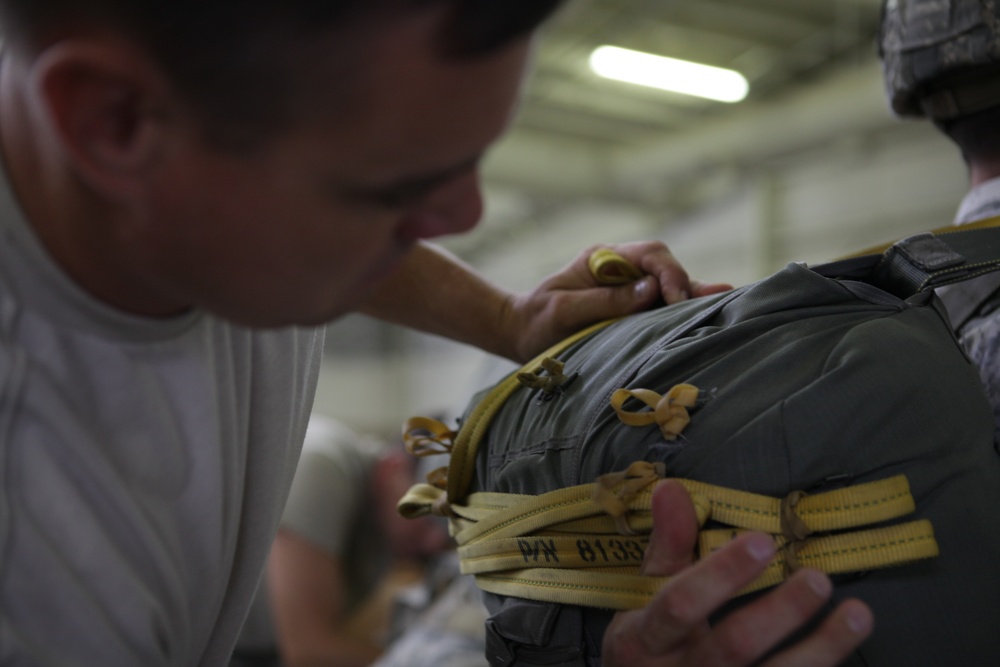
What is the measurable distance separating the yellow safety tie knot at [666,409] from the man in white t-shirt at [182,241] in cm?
7

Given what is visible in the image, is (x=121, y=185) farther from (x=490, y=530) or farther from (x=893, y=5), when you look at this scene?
(x=893, y=5)

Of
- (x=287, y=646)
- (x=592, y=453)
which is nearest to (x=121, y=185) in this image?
(x=592, y=453)

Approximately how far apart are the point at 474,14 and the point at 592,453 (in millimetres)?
402

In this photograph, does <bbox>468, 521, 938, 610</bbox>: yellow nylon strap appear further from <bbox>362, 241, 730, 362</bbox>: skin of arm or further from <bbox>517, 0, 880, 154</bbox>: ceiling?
<bbox>517, 0, 880, 154</bbox>: ceiling

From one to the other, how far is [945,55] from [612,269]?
A: 513 millimetres

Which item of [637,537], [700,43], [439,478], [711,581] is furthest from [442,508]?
[700,43]

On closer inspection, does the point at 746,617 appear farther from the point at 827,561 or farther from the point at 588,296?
the point at 588,296

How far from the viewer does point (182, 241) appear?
0.59 metres

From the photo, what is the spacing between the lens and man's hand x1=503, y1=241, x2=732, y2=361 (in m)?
1.04

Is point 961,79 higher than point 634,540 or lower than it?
higher

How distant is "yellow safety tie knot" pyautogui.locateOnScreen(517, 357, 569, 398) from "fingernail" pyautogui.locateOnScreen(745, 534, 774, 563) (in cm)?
30

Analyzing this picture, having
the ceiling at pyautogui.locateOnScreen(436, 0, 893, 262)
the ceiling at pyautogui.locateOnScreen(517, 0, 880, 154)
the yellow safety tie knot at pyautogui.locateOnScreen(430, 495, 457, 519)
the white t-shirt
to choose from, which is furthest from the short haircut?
the ceiling at pyautogui.locateOnScreen(517, 0, 880, 154)

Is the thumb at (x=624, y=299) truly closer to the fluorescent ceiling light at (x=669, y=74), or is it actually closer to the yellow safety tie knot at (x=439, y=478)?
the yellow safety tie knot at (x=439, y=478)

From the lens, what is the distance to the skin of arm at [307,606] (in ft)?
8.54
